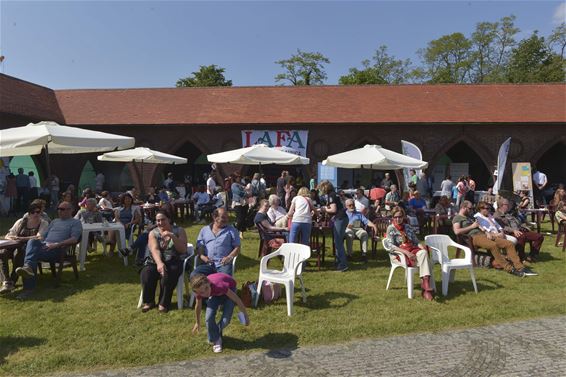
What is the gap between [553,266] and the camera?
7629 millimetres

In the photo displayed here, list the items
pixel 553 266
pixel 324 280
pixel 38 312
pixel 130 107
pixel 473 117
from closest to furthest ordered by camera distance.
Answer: pixel 38 312 → pixel 324 280 → pixel 553 266 → pixel 473 117 → pixel 130 107

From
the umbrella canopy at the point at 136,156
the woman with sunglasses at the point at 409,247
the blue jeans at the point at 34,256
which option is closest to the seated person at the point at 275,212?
the woman with sunglasses at the point at 409,247

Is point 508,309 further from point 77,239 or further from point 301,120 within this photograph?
point 301,120

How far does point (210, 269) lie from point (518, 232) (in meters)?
6.02

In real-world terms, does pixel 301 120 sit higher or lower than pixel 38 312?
higher

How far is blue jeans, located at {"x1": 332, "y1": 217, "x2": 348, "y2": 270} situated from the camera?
7.33 m

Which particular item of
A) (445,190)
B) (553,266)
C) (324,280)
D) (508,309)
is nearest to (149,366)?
(324,280)

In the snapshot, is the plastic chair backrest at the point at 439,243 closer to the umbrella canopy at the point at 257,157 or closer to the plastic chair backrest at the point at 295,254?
the plastic chair backrest at the point at 295,254

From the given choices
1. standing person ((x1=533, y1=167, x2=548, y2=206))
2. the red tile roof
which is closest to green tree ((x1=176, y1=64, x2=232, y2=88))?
the red tile roof

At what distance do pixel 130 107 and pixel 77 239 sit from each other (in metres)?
16.9

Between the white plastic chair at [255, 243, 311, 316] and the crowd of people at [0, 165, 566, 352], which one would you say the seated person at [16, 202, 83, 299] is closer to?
the crowd of people at [0, 165, 566, 352]

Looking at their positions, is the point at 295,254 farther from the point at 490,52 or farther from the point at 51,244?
the point at 490,52

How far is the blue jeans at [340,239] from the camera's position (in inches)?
289

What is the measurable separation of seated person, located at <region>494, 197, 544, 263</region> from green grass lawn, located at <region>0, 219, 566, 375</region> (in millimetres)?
771
